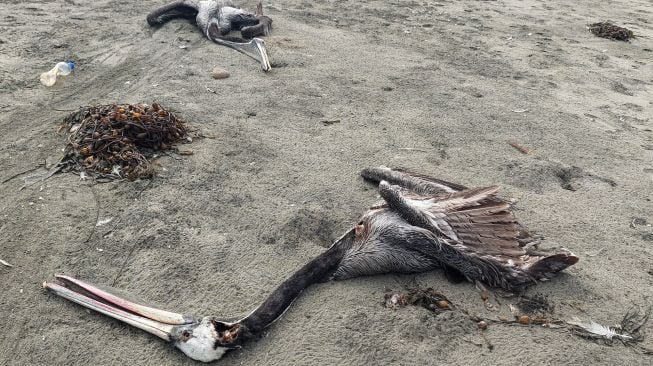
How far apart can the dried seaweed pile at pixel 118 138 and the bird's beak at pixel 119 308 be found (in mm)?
1161

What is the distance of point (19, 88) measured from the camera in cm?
557

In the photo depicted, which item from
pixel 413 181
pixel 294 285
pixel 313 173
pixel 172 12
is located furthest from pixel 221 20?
pixel 294 285

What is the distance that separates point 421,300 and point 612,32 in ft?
22.4

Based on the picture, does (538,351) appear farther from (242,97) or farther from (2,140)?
(2,140)

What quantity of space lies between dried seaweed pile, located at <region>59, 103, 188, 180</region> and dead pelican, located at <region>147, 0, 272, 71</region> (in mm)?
2395

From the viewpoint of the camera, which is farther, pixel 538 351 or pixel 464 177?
pixel 464 177

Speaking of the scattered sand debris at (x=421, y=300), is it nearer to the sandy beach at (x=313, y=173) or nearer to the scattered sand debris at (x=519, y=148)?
the sandy beach at (x=313, y=173)

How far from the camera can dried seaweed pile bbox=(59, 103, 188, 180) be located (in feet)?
13.5

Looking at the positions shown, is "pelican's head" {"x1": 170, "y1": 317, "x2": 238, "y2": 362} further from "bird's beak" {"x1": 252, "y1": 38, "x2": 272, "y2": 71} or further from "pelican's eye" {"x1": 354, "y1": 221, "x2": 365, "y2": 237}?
"bird's beak" {"x1": 252, "y1": 38, "x2": 272, "y2": 71}

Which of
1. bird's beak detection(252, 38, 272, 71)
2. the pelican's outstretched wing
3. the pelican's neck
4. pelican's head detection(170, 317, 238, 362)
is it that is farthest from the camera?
bird's beak detection(252, 38, 272, 71)

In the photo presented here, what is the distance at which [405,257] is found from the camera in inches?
127

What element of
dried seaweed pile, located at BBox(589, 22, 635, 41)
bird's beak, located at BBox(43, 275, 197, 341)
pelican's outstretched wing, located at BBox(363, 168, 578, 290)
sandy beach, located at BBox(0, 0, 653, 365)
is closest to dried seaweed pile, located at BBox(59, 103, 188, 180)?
sandy beach, located at BBox(0, 0, 653, 365)

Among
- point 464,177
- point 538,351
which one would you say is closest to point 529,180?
point 464,177

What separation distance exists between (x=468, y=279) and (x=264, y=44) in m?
4.59
